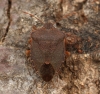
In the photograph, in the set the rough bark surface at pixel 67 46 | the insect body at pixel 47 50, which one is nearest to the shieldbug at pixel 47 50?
the insect body at pixel 47 50

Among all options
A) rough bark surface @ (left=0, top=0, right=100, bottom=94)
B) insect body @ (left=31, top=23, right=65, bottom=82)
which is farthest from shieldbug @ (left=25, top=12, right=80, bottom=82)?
rough bark surface @ (left=0, top=0, right=100, bottom=94)

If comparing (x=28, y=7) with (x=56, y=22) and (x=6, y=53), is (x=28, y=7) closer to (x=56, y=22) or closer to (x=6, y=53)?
(x=56, y=22)

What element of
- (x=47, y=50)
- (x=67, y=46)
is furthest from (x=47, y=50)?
(x=67, y=46)

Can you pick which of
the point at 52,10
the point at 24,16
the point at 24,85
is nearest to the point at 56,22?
the point at 52,10

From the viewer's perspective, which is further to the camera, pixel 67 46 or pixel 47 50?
pixel 67 46

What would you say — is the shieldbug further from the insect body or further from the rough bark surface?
the rough bark surface

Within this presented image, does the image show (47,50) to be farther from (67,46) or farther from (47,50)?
(67,46)
